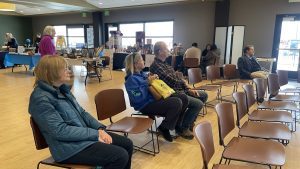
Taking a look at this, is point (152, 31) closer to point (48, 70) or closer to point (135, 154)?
point (135, 154)

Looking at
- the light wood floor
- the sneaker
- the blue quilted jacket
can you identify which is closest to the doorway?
the light wood floor

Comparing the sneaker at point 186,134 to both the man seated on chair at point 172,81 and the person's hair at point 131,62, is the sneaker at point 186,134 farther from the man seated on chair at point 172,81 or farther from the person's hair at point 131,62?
the person's hair at point 131,62

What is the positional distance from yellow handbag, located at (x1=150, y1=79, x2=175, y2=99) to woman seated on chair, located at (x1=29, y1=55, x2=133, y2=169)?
122cm

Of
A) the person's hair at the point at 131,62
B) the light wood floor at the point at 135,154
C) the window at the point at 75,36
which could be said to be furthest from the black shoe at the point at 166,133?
the window at the point at 75,36

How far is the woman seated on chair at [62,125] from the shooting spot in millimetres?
1611

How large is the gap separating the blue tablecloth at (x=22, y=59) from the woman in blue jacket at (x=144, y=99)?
19.6 feet

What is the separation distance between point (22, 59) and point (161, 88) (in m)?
7.02

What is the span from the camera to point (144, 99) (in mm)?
2910

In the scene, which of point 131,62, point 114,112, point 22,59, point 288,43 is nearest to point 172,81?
point 131,62

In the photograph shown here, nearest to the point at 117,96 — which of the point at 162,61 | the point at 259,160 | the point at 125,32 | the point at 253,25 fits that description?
the point at 162,61

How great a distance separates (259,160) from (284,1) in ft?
24.1

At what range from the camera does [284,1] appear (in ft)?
24.7

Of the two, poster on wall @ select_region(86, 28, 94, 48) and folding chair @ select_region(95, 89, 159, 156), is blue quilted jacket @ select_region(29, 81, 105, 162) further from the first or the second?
poster on wall @ select_region(86, 28, 94, 48)

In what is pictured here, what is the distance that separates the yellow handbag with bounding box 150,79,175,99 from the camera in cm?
294
